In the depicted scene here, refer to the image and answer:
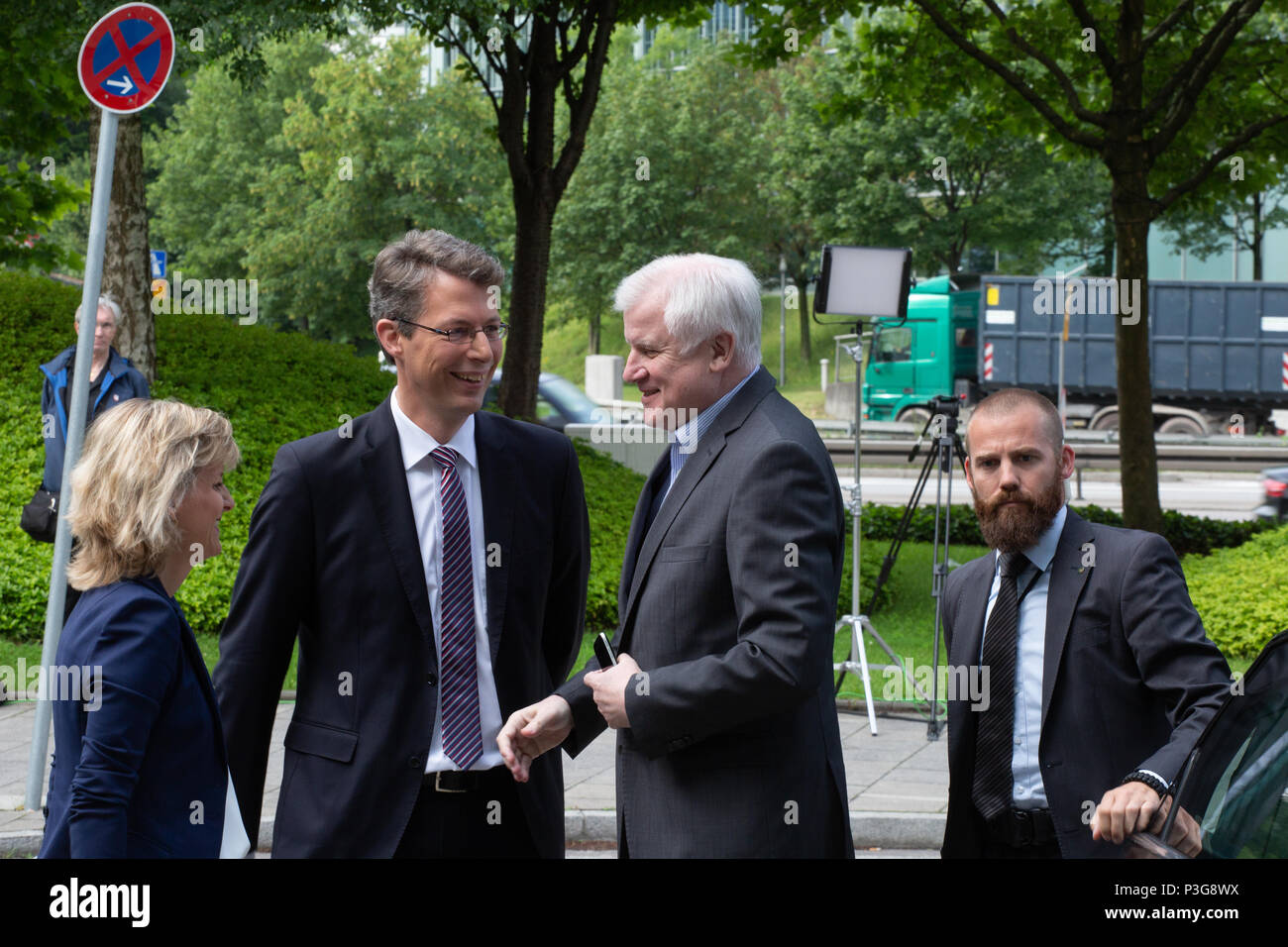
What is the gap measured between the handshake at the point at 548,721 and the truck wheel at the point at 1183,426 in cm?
2928

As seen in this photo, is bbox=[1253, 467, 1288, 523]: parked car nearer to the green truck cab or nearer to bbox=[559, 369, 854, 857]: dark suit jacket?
bbox=[559, 369, 854, 857]: dark suit jacket

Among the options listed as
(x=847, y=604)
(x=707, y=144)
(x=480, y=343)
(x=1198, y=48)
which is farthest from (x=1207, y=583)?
(x=707, y=144)

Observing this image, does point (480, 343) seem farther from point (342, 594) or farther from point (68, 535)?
point (68, 535)

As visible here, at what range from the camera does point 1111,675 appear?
10.1 feet

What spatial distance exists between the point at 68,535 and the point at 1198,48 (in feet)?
33.3

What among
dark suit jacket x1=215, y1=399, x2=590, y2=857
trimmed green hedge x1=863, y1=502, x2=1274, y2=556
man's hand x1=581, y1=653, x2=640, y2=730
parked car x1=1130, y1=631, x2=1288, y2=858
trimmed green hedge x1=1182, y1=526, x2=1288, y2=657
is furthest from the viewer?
trimmed green hedge x1=863, y1=502, x2=1274, y2=556

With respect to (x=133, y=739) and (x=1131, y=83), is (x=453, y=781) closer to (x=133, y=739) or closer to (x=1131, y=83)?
(x=133, y=739)

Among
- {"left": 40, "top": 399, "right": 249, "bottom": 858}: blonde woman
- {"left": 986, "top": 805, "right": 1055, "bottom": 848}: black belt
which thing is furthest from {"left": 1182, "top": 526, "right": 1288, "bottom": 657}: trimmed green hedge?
{"left": 40, "top": 399, "right": 249, "bottom": 858}: blonde woman

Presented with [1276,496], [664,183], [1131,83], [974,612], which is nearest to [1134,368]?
[1131,83]

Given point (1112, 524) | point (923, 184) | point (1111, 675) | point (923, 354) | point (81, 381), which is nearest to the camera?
point (1111, 675)

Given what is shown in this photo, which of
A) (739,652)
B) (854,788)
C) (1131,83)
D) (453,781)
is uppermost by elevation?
(1131,83)

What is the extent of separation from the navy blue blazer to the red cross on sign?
419 centimetres

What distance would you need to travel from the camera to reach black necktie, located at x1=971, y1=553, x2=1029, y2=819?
3.16 metres

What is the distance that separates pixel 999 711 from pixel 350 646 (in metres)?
1.48
